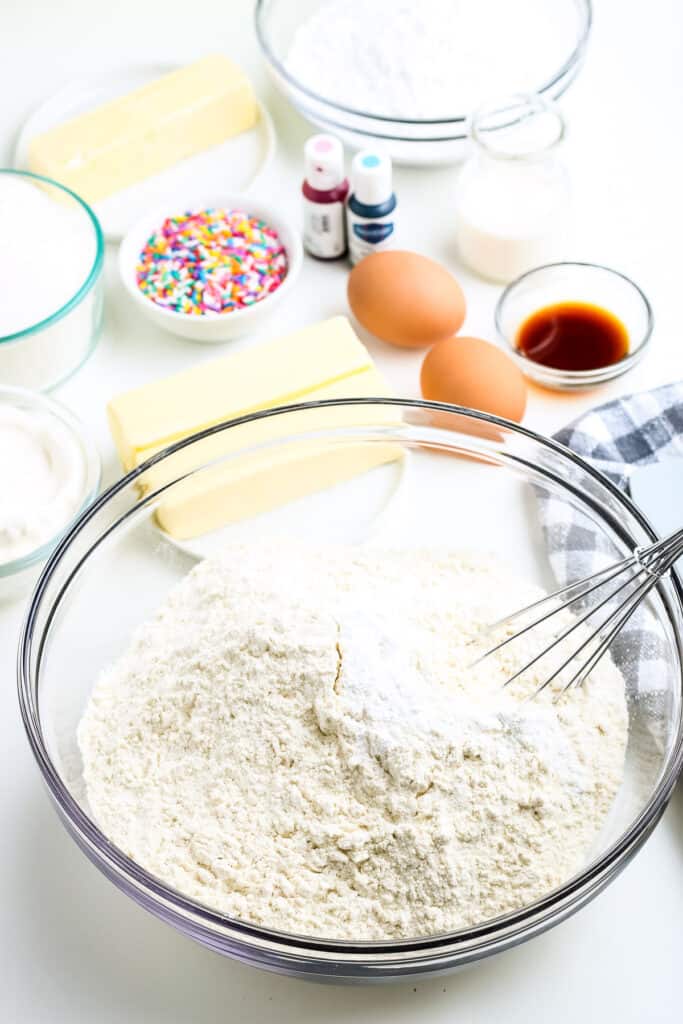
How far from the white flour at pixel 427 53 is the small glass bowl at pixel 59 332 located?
1.38 ft

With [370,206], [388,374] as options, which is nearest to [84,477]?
[388,374]

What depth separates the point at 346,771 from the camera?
1017mm

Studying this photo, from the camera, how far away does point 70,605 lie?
124cm

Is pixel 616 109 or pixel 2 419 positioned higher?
pixel 616 109

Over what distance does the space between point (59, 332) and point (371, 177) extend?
0.46m

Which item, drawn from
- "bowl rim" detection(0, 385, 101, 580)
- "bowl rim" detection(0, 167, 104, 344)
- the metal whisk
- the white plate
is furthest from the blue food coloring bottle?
the metal whisk

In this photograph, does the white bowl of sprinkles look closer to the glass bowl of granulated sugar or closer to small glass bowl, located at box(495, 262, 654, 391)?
the glass bowl of granulated sugar

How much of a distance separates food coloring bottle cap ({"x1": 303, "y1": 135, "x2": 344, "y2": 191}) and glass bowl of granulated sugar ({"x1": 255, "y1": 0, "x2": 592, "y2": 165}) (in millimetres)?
92

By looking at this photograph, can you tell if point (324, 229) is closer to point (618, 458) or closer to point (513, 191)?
point (513, 191)

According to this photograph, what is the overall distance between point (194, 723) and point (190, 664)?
0.06 m

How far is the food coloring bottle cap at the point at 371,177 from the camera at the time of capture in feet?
5.12

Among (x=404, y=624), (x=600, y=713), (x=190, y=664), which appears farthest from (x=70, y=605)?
(x=600, y=713)

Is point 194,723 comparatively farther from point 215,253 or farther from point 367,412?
point 215,253

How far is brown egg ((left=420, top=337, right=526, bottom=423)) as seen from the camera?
1.44m
